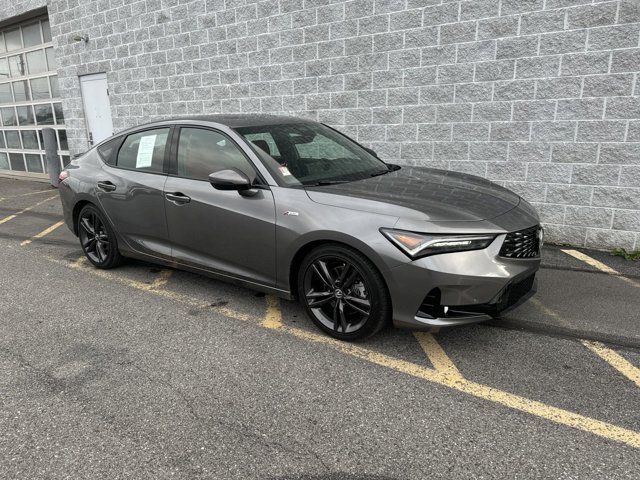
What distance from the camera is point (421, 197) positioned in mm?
3420

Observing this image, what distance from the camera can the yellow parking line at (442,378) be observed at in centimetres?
252

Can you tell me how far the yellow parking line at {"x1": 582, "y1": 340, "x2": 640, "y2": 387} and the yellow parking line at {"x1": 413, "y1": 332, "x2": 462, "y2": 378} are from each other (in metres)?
0.98

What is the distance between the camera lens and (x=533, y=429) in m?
2.53

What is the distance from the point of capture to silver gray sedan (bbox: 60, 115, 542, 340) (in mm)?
3078

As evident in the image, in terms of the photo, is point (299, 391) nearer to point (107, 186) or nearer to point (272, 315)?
point (272, 315)

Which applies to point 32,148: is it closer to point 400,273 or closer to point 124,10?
point 124,10

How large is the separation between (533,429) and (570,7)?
184 inches

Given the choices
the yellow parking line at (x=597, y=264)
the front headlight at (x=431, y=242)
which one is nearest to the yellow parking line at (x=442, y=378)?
the front headlight at (x=431, y=242)

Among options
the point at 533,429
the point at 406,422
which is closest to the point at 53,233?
the point at 406,422

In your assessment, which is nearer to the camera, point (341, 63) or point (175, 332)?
point (175, 332)

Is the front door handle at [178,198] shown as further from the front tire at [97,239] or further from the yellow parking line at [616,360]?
the yellow parking line at [616,360]

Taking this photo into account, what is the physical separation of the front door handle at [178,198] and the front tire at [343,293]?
1.23 metres

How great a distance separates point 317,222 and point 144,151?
2141 millimetres

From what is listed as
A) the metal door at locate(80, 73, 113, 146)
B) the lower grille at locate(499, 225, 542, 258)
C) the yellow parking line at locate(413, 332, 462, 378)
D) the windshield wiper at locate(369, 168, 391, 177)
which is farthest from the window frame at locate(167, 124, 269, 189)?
the metal door at locate(80, 73, 113, 146)
